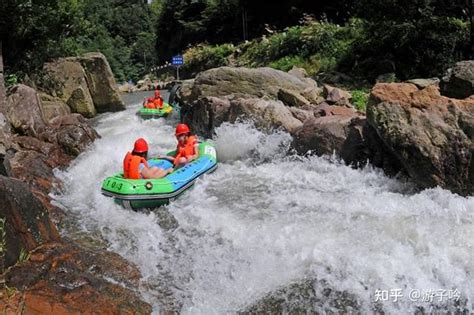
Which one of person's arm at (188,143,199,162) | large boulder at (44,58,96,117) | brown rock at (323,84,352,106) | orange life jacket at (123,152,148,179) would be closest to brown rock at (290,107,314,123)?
brown rock at (323,84,352,106)

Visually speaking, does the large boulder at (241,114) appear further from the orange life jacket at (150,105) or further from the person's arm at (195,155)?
the orange life jacket at (150,105)

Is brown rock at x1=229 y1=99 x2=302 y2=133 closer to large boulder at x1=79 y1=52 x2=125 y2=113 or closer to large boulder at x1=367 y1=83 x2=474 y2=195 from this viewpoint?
large boulder at x1=367 y1=83 x2=474 y2=195

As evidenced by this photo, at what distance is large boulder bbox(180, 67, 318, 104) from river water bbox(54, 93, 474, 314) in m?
3.74

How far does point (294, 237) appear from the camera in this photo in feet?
17.4

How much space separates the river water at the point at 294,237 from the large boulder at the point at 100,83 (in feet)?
32.4

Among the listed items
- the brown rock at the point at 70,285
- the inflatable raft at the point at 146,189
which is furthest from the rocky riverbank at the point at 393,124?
the brown rock at the point at 70,285

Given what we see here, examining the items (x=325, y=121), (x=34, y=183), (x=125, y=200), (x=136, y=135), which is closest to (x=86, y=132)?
(x=136, y=135)

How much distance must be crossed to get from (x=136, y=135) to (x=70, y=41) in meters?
9.15

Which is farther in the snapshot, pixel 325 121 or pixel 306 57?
pixel 306 57

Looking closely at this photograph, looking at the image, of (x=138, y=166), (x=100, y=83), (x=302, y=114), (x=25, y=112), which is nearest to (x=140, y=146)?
A: (x=138, y=166)

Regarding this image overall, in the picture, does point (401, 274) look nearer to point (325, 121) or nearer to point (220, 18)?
point (325, 121)

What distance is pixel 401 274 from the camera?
4.40 m

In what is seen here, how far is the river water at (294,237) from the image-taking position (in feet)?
14.4

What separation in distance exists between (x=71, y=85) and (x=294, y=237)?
13277 mm
